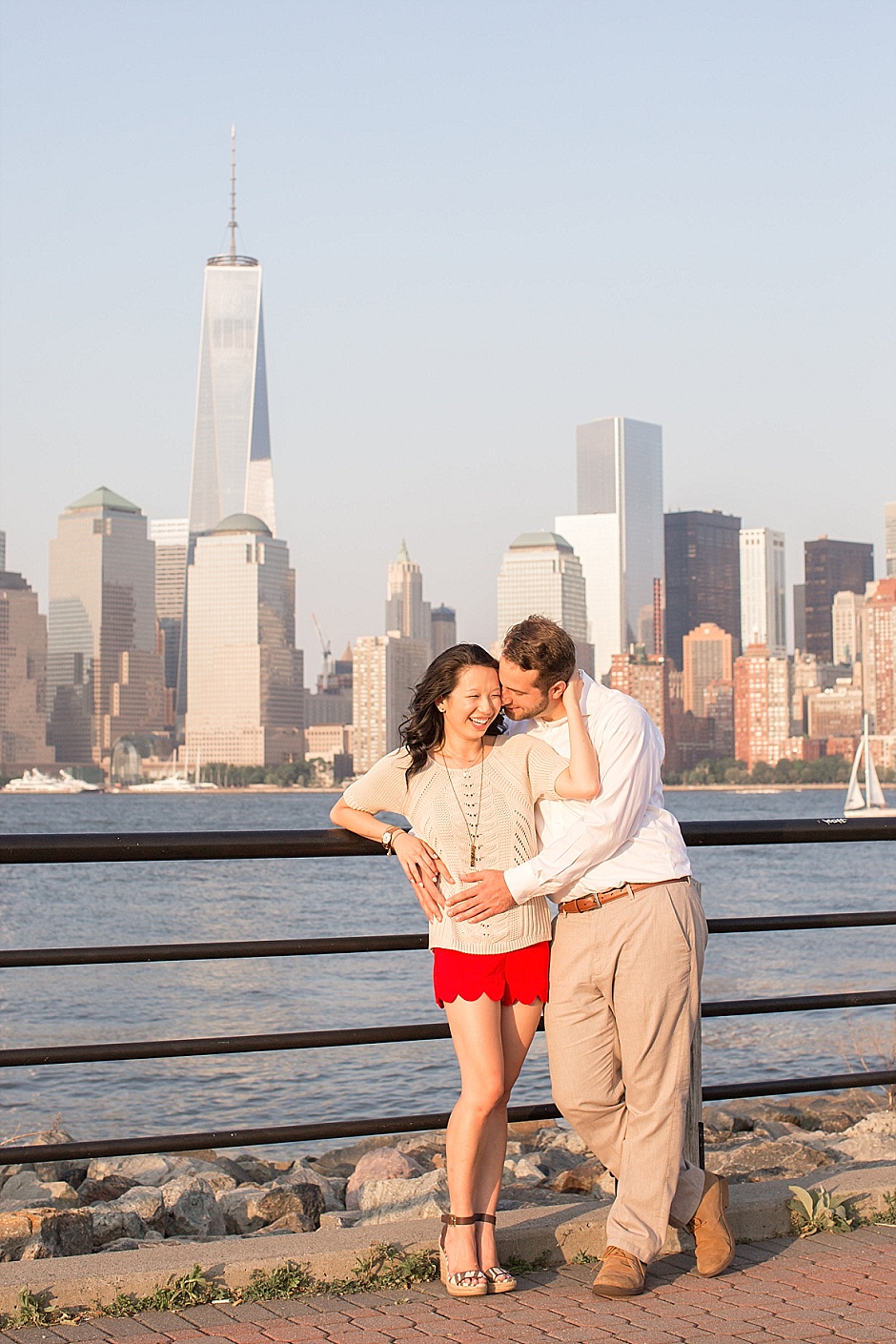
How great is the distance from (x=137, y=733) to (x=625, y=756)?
15676 centimetres

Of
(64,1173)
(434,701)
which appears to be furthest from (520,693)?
(64,1173)

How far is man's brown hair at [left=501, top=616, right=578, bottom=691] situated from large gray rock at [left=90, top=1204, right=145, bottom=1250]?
12.8 ft

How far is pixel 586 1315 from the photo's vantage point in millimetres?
3623

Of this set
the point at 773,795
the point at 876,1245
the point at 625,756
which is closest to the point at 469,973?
the point at 625,756

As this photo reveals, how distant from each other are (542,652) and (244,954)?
1181 mm

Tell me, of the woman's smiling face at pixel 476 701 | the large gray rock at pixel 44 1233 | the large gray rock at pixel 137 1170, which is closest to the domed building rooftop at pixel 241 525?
the large gray rock at pixel 137 1170

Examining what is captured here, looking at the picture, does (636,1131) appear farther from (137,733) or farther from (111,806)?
(137,733)

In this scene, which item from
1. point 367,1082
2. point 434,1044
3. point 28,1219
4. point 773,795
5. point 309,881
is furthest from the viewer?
point 773,795

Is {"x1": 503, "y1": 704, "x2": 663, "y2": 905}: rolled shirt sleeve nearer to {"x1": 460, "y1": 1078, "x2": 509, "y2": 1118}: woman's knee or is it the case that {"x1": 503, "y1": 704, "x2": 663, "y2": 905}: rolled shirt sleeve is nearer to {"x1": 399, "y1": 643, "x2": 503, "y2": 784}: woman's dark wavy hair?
{"x1": 399, "y1": 643, "x2": 503, "y2": 784}: woman's dark wavy hair

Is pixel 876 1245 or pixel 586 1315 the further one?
pixel 876 1245

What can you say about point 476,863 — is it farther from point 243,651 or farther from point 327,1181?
point 243,651

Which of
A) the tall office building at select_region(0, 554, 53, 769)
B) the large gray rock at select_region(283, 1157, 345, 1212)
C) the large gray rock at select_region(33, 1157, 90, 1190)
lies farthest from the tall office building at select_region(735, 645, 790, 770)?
the large gray rock at select_region(33, 1157, 90, 1190)

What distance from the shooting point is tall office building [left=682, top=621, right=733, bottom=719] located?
149m

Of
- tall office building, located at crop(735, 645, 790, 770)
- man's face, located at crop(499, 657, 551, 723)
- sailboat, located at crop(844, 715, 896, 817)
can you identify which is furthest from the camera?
tall office building, located at crop(735, 645, 790, 770)
